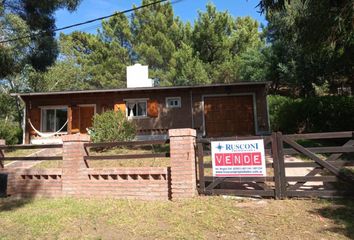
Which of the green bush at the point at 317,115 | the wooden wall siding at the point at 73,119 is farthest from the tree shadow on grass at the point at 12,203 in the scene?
the wooden wall siding at the point at 73,119

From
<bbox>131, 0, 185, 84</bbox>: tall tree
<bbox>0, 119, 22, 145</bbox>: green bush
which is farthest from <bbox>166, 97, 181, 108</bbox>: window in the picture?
<bbox>131, 0, 185, 84</bbox>: tall tree

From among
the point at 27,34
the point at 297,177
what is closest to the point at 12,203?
the point at 297,177

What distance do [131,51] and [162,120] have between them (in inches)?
781

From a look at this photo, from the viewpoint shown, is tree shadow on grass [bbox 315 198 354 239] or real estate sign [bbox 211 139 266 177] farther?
real estate sign [bbox 211 139 266 177]

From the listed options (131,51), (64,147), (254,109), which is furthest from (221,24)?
(64,147)

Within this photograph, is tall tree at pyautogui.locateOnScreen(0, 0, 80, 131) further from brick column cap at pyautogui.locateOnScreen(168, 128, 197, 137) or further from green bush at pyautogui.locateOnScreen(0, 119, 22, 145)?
brick column cap at pyautogui.locateOnScreen(168, 128, 197, 137)

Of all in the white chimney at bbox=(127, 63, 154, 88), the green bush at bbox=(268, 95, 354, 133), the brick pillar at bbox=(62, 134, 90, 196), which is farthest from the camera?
the white chimney at bbox=(127, 63, 154, 88)

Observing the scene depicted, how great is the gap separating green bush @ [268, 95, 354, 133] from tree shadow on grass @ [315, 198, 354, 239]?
8.46 meters

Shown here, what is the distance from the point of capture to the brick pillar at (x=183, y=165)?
7570mm

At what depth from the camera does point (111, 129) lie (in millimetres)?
15109

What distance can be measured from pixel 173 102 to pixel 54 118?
738 cm

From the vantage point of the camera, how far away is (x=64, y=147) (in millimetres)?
8742

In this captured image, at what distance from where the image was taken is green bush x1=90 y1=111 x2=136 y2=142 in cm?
1507

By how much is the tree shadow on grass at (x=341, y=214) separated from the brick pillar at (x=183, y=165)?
8.05 ft
